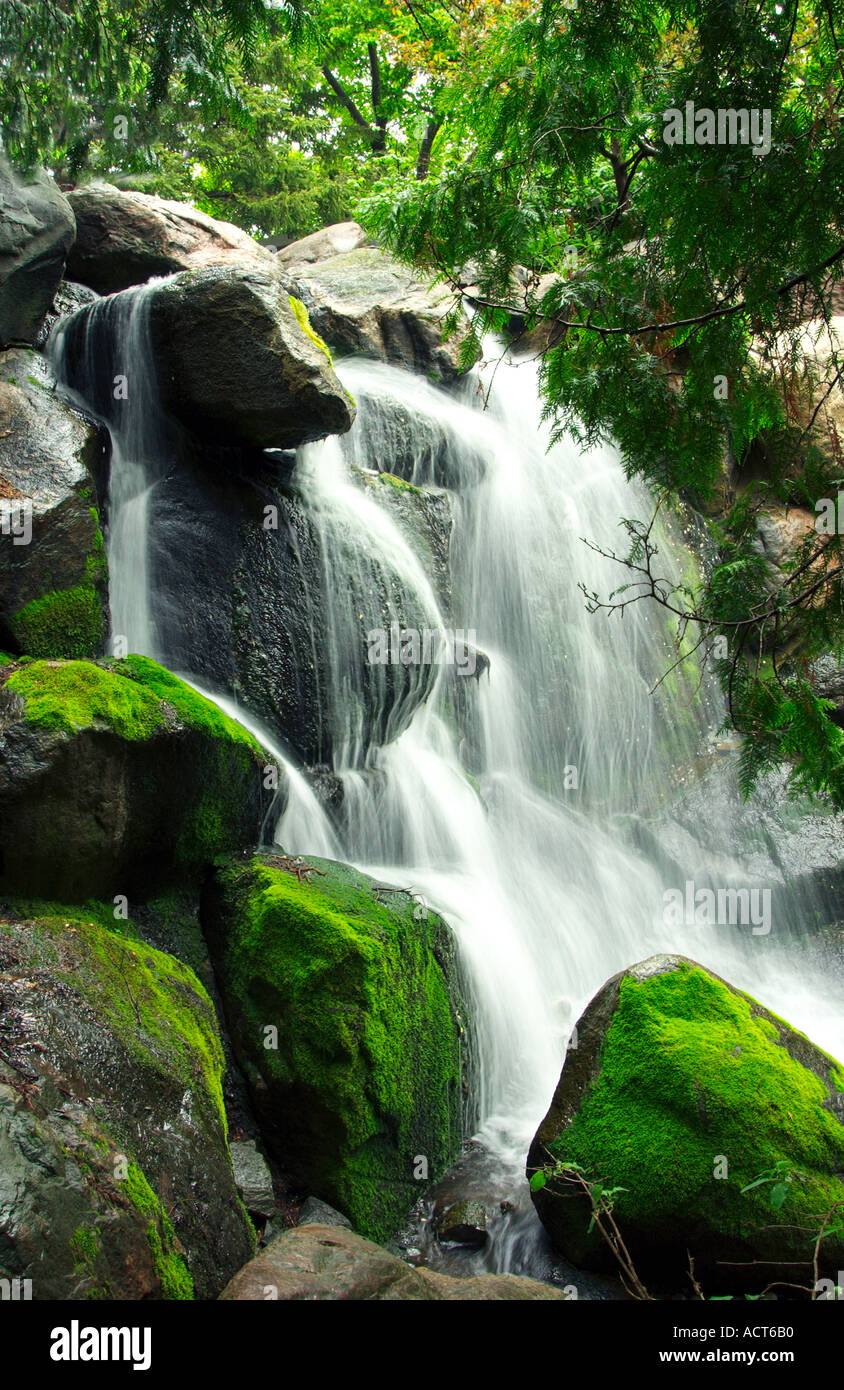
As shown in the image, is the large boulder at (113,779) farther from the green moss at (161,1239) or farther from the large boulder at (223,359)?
the large boulder at (223,359)

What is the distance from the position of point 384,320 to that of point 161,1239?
1232 cm

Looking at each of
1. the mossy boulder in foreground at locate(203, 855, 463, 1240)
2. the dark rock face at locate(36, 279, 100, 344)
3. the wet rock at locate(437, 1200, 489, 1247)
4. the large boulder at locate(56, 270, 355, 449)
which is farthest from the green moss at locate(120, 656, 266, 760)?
the dark rock face at locate(36, 279, 100, 344)

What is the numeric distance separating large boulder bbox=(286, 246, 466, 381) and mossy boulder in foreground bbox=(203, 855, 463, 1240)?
9.33 meters

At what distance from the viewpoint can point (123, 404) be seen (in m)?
7.81

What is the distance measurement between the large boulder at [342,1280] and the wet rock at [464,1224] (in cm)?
140

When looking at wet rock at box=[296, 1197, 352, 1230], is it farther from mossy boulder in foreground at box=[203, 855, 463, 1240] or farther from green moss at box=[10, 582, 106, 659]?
green moss at box=[10, 582, 106, 659]

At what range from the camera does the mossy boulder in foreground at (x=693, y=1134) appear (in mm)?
3967

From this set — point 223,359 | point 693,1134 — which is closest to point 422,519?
point 223,359

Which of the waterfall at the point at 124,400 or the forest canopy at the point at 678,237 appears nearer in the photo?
the forest canopy at the point at 678,237

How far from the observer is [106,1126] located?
2932 mm

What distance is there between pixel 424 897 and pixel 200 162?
19345mm

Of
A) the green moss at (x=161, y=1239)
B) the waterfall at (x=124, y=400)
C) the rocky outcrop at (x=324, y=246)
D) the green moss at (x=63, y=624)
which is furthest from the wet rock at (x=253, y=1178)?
the rocky outcrop at (x=324, y=246)
